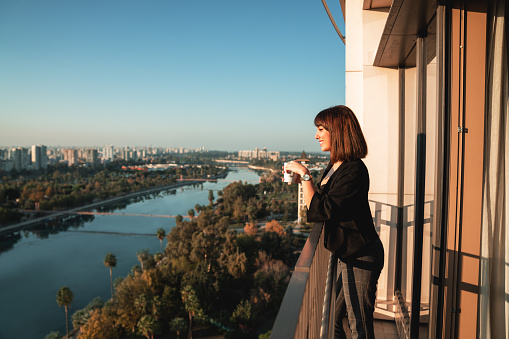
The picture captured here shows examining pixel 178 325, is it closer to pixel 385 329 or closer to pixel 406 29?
pixel 385 329

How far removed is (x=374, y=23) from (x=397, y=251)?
1578 millimetres

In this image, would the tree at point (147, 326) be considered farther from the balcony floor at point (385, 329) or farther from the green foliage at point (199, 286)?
the balcony floor at point (385, 329)

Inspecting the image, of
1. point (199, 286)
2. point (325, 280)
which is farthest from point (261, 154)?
point (325, 280)

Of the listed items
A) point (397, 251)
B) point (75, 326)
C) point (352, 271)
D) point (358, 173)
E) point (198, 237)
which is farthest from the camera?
point (198, 237)

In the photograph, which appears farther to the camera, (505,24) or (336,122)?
(336,122)

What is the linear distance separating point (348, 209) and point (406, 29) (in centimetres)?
92

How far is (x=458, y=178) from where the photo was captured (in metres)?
0.98

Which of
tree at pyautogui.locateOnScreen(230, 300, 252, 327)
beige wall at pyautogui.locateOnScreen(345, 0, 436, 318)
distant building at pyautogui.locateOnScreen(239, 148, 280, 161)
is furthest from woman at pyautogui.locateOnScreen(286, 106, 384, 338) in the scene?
distant building at pyautogui.locateOnScreen(239, 148, 280, 161)

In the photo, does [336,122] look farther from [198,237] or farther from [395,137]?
[198,237]

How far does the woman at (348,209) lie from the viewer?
101cm

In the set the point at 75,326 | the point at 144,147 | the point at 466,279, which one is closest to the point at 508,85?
the point at 466,279

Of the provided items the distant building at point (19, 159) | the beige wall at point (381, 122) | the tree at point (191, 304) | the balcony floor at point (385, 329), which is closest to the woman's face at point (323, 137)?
the beige wall at point (381, 122)

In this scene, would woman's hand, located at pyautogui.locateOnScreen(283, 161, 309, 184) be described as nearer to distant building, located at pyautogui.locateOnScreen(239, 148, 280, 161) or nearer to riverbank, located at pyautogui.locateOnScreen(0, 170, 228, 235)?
riverbank, located at pyautogui.locateOnScreen(0, 170, 228, 235)

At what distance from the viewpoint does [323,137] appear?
3.71 ft
